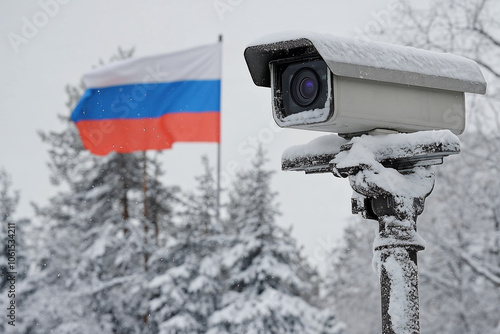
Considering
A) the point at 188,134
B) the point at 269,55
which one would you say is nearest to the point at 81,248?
the point at 188,134

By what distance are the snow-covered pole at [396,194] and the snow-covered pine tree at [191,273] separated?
1212 centimetres

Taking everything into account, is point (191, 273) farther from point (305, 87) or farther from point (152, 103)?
point (305, 87)

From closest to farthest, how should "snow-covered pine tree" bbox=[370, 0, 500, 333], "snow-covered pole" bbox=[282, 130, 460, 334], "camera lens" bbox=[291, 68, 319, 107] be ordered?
"snow-covered pole" bbox=[282, 130, 460, 334]
"camera lens" bbox=[291, 68, 319, 107]
"snow-covered pine tree" bbox=[370, 0, 500, 333]

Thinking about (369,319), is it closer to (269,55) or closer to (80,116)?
(80,116)

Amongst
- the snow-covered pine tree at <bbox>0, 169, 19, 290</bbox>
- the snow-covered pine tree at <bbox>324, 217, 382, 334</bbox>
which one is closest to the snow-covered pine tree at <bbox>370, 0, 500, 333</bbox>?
the snow-covered pine tree at <bbox>324, 217, 382, 334</bbox>

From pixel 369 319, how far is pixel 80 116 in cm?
1188

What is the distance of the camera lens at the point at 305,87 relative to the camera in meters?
2.59

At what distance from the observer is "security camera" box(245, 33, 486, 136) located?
248cm

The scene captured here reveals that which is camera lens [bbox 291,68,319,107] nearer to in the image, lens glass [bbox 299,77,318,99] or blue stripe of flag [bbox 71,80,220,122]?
lens glass [bbox 299,77,318,99]

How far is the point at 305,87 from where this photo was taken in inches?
104

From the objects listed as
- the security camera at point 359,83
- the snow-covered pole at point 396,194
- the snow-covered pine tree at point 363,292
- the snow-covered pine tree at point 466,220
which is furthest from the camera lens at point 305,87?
the snow-covered pine tree at point 363,292

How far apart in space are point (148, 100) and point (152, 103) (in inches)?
4.1

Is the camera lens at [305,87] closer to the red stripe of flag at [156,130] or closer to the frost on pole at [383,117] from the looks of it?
the frost on pole at [383,117]

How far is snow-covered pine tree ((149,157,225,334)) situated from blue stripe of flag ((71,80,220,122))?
284 cm
